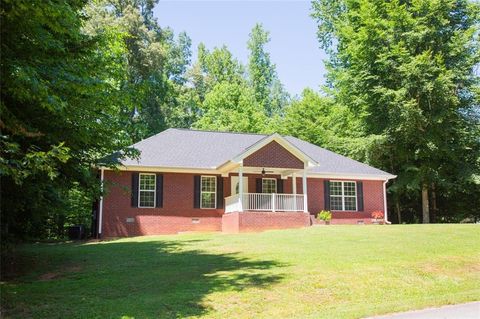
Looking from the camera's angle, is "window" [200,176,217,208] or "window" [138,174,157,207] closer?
"window" [138,174,157,207]

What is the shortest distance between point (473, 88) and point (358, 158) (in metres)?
8.37

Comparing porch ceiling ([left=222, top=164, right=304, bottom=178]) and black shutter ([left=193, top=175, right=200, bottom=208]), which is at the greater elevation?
porch ceiling ([left=222, top=164, right=304, bottom=178])

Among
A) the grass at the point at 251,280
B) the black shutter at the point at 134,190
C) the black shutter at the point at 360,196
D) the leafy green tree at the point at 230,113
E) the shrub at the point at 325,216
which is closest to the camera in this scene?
the grass at the point at 251,280

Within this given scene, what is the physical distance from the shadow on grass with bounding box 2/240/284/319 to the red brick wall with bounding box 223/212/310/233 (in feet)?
26.8

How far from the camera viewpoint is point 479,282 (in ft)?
32.8

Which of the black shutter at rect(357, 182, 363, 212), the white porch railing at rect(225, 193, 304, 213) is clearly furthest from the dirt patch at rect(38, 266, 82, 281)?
the black shutter at rect(357, 182, 363, 212)

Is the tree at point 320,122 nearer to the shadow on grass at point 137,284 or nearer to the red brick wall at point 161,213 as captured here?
the red brick wall at point 161,213

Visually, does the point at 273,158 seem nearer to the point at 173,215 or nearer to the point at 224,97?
the point at 173,215

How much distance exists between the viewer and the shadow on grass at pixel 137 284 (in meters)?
→ 7.47

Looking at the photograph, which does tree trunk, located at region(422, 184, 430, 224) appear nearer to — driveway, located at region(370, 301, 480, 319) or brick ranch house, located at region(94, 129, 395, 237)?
brick ranch house, located at region(94, 129, 395, 237)

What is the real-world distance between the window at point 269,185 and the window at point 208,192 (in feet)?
8.64

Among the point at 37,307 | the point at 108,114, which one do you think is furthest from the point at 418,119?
the point at 37,307

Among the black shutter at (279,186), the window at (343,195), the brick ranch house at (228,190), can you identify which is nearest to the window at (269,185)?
the brick ranch house at (228,190)

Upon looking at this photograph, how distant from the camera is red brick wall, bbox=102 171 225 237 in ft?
73.0
